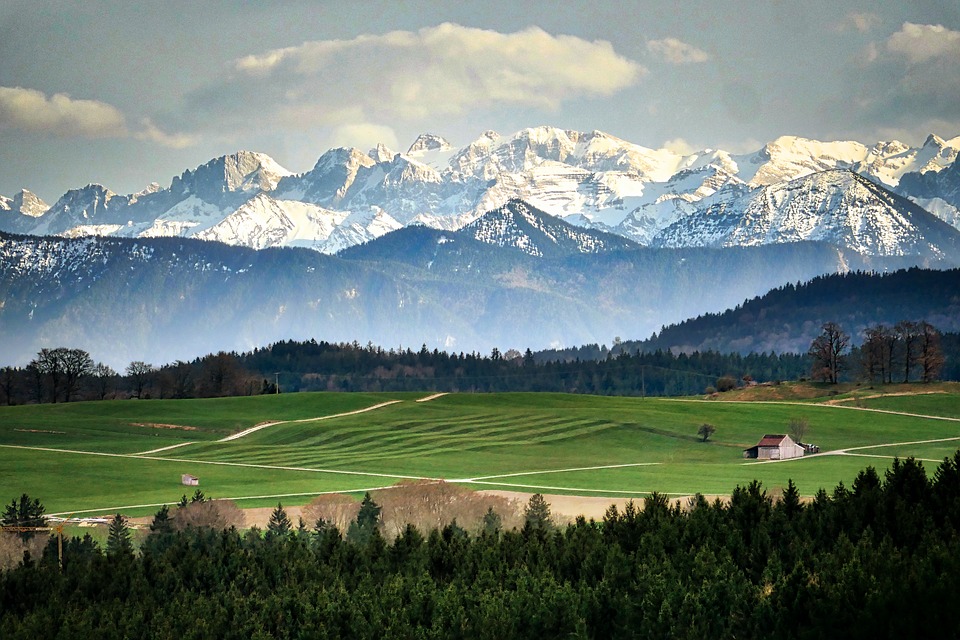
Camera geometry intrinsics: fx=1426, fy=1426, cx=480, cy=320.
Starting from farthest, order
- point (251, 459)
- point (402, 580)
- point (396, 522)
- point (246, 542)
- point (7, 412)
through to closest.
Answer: point (7, 412) < point (251, 459) < point (396, 522) < point (246, 542) < point (402, 580)

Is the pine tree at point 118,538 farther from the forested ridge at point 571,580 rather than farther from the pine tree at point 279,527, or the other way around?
the pine tree at point 279,527

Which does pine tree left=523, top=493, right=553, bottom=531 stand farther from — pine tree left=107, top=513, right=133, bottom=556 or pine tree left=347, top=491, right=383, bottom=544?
pine tree left=107, top=513, right=133, bottom=556

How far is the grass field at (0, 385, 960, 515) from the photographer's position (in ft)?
439

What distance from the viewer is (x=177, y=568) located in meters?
78.6

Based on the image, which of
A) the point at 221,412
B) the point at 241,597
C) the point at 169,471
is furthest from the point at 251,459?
the point at 241,597

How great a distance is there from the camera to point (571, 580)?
238 ft

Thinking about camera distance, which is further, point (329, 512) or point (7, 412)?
point (7, 412)

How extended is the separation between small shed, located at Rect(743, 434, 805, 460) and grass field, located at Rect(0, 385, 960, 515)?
6.71 feet

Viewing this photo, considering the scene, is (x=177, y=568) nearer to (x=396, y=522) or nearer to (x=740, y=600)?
(x=396, y=522)

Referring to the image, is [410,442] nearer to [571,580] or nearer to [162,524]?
[162,524]

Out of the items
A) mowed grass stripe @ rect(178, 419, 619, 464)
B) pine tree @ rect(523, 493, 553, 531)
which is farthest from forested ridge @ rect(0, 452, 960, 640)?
mowed grass stripe @ rect(178, 419, 619, 464)

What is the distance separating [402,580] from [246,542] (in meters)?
26.4

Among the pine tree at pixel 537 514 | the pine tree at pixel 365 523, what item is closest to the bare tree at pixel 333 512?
the pine tree at pixel 365 523

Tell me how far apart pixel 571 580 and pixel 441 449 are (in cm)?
9147
